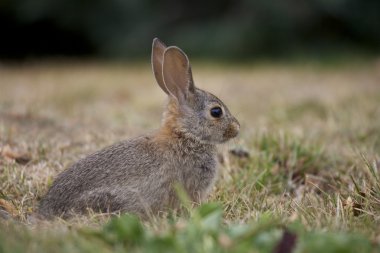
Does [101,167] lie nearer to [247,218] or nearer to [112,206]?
[112,206]

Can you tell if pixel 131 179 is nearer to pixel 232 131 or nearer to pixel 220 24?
pixel 232 131

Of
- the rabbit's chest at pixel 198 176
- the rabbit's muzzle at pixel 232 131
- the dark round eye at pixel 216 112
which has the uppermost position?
the dark round eye at pixel 216 112

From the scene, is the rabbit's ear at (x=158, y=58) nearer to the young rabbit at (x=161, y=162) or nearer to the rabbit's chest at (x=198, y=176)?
the young rabbit at (x=161, y=162)

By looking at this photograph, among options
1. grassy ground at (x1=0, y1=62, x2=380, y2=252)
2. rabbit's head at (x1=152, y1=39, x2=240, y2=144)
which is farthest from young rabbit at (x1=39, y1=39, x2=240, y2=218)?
A: grassy ground at (x1=0, y1=62, x2=380, y2=252)

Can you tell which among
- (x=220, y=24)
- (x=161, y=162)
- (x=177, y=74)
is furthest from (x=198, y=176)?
(x=220, y=24)

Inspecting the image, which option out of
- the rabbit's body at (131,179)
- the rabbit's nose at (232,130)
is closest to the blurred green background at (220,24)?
the rabbit's nose at (232,130)
